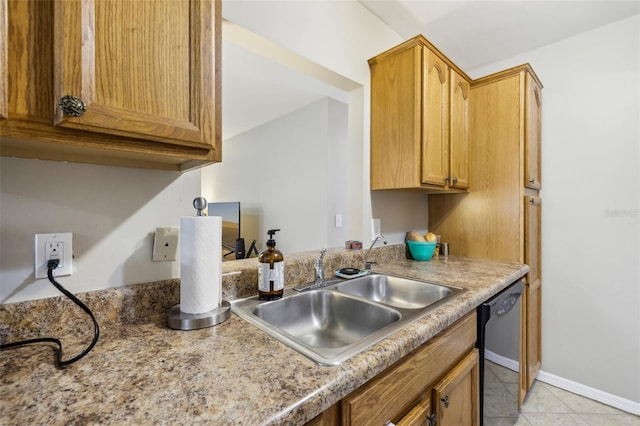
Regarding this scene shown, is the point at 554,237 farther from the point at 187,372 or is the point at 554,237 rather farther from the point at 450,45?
the point at 187,372

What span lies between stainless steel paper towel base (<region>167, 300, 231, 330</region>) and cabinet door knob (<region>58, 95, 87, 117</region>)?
56cm

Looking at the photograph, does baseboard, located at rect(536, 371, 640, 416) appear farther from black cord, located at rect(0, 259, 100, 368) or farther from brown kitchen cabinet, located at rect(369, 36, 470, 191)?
black cord, located at rect(0, 259, 100, 368)

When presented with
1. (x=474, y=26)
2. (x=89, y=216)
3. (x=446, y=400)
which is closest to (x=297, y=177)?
(x=474, y=26)

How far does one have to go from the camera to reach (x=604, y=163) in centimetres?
189

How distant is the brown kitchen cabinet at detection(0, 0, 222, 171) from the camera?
53 cm

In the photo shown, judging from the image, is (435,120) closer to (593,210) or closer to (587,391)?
(593,210)

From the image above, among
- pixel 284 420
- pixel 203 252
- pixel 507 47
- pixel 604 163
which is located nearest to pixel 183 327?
pixel 203 252

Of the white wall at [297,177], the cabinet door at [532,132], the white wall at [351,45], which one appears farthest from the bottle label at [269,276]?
the white wall at [297,177]

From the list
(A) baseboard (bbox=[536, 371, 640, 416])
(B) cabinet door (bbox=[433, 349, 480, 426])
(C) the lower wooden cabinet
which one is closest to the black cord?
(C) the lower wooden cabinet

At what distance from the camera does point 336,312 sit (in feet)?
3.81

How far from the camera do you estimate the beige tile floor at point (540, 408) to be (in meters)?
1.32

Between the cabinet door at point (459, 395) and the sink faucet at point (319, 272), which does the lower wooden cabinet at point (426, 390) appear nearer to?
the cabinet door at point (459, 395)

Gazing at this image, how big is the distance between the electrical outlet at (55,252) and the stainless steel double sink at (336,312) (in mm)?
480

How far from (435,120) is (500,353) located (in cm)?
128
